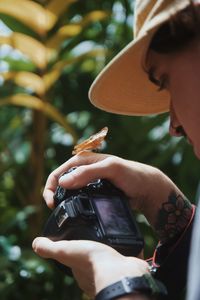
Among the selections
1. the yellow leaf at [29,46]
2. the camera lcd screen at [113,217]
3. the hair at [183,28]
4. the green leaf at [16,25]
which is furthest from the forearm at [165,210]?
the green leaf at [16,25]

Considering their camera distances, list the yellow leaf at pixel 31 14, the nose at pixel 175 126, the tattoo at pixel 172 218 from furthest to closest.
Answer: the yellow leaf at pixel 31 14 → the tattoo at pixel 172 218 → the nose at pixel 175 126

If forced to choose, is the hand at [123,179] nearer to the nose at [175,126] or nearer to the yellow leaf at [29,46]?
the nose at [175,126]

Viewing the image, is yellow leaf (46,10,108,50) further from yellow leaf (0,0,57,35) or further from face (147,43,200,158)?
face (147,43,200,158)

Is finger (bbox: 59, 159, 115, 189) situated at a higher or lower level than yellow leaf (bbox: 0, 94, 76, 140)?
higher

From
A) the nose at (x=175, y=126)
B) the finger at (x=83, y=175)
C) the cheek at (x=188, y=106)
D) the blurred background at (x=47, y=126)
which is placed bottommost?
the blurred background at (x=47, y=126)

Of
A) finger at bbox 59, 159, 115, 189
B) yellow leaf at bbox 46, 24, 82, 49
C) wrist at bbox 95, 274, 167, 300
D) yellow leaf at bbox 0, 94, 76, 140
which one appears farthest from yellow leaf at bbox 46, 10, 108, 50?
wrist at bbox 95, 274, 167, 300

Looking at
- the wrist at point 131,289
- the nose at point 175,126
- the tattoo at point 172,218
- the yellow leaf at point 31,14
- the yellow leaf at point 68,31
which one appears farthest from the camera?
the yellow leaf at point 68,31

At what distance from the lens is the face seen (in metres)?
0.65

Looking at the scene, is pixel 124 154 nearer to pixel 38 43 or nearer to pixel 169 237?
pixel 38 43

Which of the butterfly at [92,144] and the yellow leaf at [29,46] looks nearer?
the butterfly at [92,144]

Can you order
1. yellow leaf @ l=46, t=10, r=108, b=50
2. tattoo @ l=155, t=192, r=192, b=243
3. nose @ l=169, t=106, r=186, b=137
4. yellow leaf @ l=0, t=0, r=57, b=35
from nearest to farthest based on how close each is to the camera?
nose @ l=169, t=106, r=186, b=137
tattoo @ l=155, t=192, r=192, b=243
yellow leaf @ l=0, t=0, r=57, b=35
yellow leaf @ l=46, t=10, r=108, b=50

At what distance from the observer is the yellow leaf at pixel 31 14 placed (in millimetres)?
1556

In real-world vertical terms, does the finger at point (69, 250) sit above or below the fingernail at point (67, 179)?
below

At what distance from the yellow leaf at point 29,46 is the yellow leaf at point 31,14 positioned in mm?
34
